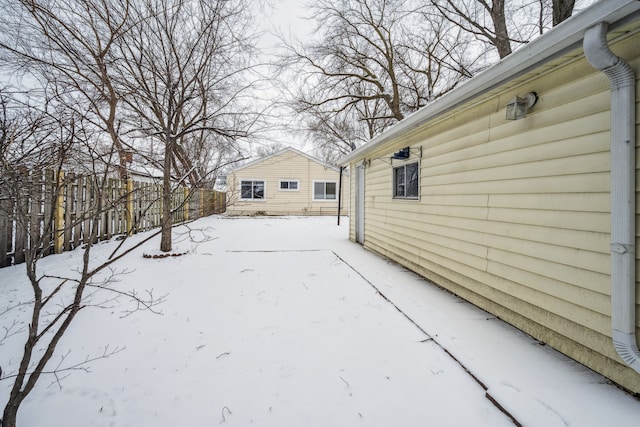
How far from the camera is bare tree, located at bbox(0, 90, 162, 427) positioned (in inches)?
56.4

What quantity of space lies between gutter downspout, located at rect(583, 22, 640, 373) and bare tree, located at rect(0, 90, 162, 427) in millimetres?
3110

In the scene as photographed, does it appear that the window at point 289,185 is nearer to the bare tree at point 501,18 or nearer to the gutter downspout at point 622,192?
the bare tree at point 501,18

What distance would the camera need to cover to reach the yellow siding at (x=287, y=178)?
17.1 m

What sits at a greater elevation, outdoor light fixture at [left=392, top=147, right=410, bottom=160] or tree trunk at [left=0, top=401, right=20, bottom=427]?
outdoor light fixture at [left=392, top=147, right=410, bottom=160]

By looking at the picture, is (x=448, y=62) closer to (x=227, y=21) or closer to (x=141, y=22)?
(x=227, y=21)

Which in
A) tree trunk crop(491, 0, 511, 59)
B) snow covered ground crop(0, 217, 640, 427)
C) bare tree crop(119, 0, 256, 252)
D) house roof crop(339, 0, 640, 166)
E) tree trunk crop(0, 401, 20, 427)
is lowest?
snow covered ground crop(0, 217, 640, 427)

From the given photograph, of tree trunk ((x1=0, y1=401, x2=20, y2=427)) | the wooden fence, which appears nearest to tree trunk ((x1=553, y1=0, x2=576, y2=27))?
the wooden fence

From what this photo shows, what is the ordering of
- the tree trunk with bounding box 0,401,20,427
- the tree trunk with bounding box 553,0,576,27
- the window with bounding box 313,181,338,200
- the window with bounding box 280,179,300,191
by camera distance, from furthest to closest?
the window with bounding box 313,181,338,200, the window with bounding box 280,179,300,191, the tree trunk with bounding box 553,0,576,27, the tree trunk with bounding box 0,401,20,427

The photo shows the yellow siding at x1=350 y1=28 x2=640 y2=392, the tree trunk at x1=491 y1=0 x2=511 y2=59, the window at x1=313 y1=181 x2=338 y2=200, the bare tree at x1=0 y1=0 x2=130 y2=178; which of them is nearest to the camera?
the yellow siding at x1=350 y1=28 x2=640 y2=392

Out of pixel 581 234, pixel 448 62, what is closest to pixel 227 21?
pixel 581 234

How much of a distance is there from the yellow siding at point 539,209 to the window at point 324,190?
545 inches

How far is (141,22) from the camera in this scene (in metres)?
Answer: 5.19

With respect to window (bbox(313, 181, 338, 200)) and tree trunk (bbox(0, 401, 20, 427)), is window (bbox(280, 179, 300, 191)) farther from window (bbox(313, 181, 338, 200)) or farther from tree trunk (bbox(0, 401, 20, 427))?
tree trunk (bbox(0, 401, 20, 427))

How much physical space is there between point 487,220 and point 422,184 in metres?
1.53
